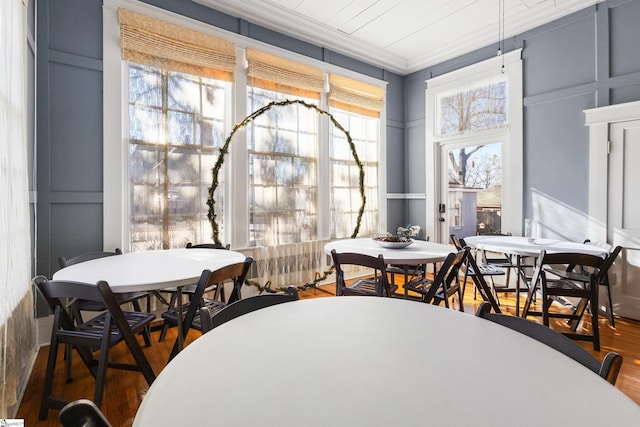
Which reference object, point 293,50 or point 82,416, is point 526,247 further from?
point 293,50

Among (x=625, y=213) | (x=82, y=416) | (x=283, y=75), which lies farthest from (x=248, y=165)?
(x=625, y=213)

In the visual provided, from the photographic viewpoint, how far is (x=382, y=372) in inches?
32.4

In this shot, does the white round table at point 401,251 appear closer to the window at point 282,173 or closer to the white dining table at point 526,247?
the white dining table at point 526,247

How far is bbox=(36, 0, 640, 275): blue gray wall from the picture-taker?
2.81m

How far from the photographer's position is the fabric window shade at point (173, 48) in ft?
10.1

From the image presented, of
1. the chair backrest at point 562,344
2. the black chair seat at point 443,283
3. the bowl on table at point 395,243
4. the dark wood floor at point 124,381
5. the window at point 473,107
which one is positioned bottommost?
the dark wood floor at point 124,381

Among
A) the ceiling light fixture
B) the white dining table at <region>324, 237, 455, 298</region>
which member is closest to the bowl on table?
the white dining table at <region>324, 237, 455, 298</region>

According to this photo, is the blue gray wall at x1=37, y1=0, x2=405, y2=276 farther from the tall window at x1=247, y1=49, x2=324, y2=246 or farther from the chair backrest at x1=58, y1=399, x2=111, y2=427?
the chair backrest at x1=58, y1=399, x2=111, y2=427

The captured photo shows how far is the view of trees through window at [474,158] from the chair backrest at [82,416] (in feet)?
16.1

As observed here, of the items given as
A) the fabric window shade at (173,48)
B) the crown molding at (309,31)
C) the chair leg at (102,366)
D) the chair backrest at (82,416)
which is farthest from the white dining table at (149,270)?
the crown molding at (309,31)

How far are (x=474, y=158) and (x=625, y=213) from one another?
188 centimetres

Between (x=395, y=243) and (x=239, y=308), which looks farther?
(x=395, y=243)

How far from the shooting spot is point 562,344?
1001 millimetres

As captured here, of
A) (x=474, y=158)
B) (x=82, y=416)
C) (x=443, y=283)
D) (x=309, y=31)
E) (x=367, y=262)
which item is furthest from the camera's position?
(x=474, y=158)
